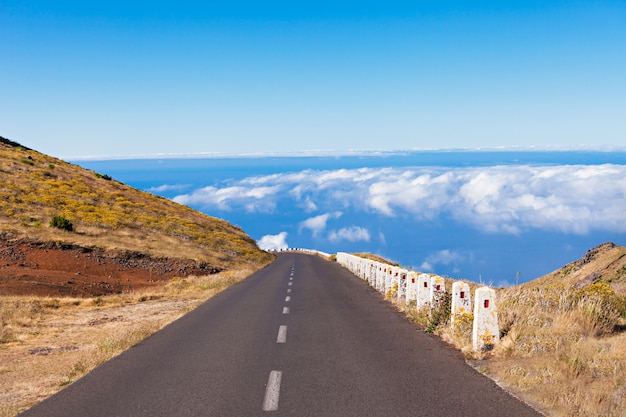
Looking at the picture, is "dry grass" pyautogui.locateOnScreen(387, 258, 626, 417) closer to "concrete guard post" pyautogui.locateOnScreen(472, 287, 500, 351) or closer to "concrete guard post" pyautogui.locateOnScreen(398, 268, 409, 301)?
"concrete guard post" pyautogui.locateOnScreen(472, 287, 500, 351)

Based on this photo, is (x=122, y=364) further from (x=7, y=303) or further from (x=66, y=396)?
(x=7, y=303)

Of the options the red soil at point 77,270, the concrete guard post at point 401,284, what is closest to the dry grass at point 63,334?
the red soil at point 77,270

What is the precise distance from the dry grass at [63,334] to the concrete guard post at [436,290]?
22.8 feet

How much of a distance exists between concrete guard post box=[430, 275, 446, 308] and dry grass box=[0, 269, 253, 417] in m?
6.94

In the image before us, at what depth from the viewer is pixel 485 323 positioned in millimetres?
9258

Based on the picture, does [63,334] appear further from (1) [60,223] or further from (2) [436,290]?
(1) [60,223]

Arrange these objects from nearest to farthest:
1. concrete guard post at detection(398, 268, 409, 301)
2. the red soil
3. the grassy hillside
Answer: concrete guard post at detection(398, 268, 409, 301), the red soil, the grassy hillside

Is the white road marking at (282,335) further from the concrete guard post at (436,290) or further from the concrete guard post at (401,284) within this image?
the concrete guard post at (401,284)

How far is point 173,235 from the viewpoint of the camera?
49594 mm


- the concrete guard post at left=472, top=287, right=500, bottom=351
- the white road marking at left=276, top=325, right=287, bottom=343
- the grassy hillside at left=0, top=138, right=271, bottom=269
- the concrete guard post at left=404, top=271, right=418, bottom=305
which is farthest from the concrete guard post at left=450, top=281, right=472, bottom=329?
the grassy hillside at left=0, top=138, right=271, bottom=269

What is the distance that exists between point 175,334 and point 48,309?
8.28 metres

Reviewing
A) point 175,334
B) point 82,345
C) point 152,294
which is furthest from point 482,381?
point 152,294

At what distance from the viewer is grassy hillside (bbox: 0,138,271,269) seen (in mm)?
36625

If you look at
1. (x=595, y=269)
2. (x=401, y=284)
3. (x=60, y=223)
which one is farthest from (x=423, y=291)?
(x=60, y=223)
